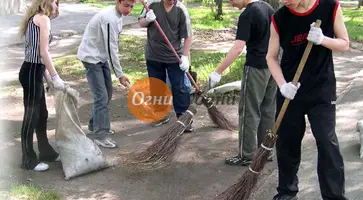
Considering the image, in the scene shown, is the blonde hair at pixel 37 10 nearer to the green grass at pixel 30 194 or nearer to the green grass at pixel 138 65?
the green grass at pixel 30 194

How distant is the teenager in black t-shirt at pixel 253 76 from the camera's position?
3.96 meters

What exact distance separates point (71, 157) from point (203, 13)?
14150 millimetres

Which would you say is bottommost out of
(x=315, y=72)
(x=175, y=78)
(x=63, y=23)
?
(x=63, y=23)

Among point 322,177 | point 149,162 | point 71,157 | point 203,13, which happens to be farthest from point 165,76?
point 203,13

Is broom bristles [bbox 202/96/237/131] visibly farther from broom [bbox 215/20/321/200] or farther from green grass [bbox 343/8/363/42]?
green grass [bbox 343/8/363/42]

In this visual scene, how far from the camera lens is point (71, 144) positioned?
4086mm

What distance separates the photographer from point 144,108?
19.6 feet

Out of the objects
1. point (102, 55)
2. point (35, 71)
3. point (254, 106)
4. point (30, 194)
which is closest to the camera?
point (30, 194)

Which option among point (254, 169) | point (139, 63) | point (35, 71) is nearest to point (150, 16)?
point (35, 71)

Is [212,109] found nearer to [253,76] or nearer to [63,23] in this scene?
[253,76]

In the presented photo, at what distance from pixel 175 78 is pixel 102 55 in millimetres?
937

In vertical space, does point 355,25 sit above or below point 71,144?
below

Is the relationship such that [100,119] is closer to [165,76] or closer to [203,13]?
[165,76]

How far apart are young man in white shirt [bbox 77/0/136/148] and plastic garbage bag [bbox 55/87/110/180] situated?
576mm
